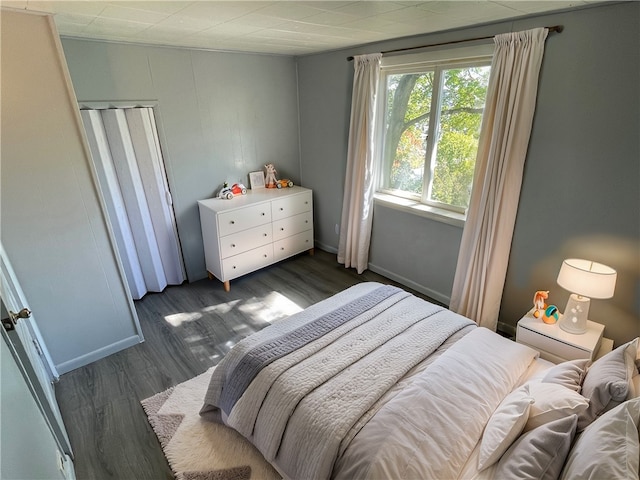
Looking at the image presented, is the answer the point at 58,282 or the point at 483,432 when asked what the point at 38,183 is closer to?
the point at 58,282

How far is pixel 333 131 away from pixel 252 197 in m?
1.17

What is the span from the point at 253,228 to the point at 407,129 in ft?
6.07

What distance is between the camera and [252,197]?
367 cm

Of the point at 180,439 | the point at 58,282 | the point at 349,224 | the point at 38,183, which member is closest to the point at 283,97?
the point at 349,224

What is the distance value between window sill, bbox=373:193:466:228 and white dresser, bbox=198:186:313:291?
0.97 metres

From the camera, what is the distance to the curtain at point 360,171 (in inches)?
126

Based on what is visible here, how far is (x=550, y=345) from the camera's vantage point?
216 centimetres

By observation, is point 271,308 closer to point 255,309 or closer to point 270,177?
point 255,309

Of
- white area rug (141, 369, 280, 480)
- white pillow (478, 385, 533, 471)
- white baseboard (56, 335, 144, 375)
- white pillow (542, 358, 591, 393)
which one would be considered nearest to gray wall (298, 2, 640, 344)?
white pillow (542, 358, 591, 393)

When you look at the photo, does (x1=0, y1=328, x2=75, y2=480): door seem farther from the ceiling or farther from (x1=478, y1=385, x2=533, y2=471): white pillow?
the ceiling

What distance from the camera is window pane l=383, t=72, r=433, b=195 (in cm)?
308

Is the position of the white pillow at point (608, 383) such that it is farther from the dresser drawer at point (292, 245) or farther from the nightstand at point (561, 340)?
the dresser drawer at point (292, 245)

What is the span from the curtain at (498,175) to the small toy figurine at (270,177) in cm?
224

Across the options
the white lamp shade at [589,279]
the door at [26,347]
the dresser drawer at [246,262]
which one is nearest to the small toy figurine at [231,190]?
the dresser drawer at [246,262]
